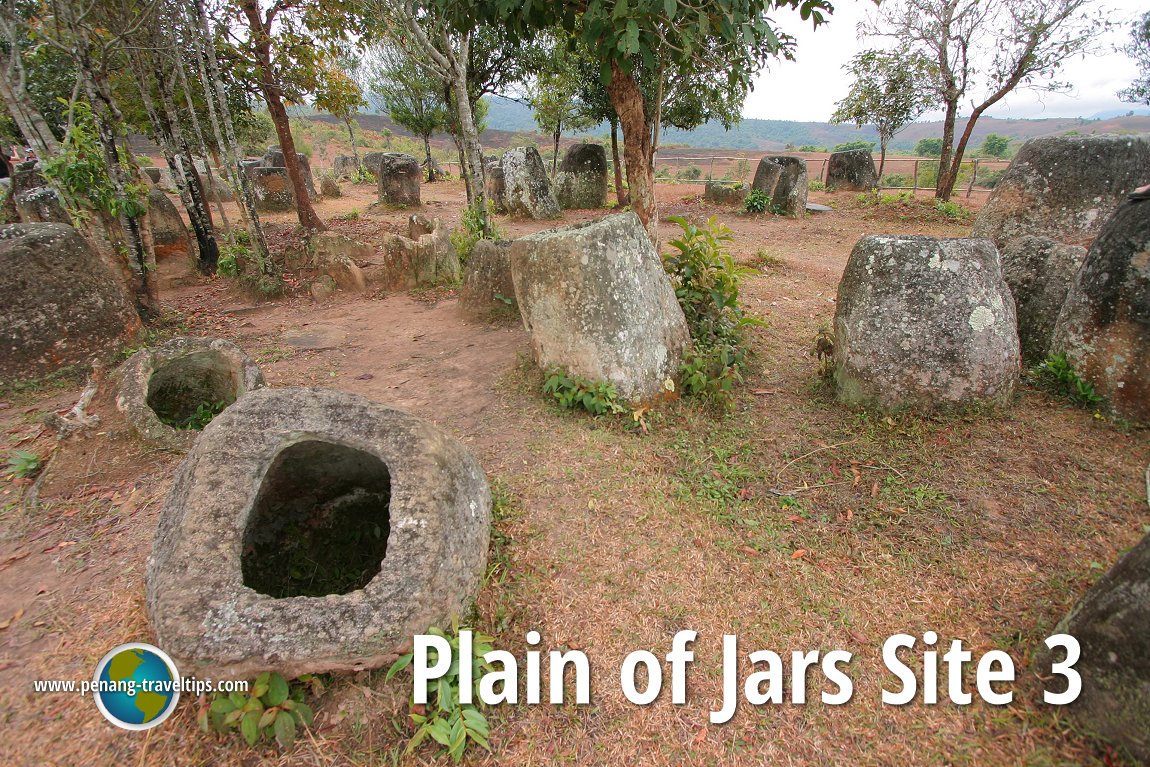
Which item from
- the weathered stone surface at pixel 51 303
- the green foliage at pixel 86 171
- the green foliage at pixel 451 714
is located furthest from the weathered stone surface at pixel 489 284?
the green foliage at pixel 451 714

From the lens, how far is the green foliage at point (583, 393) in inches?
159

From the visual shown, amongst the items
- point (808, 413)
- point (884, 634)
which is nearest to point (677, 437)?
point (808, 413)

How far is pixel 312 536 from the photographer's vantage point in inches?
113

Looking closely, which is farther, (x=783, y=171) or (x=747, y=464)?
(x=783, y=171)

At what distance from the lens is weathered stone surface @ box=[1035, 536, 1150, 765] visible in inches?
71.1

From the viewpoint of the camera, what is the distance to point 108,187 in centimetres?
580

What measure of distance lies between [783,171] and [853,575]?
1226cm

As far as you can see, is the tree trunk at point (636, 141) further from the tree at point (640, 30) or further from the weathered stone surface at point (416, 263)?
the weathered stone surface at point (416, 263)

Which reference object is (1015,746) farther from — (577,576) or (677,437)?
(677,437)

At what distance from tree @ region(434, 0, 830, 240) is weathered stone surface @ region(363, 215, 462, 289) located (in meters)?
3.22

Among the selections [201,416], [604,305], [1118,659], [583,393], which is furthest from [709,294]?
[201,416]

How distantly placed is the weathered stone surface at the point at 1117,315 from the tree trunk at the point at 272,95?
10.6 m

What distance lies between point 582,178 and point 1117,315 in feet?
40.7

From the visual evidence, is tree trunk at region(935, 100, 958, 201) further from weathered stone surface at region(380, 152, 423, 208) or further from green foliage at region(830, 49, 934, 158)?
weathered stone surface at region(380, 152, 423, 208)
